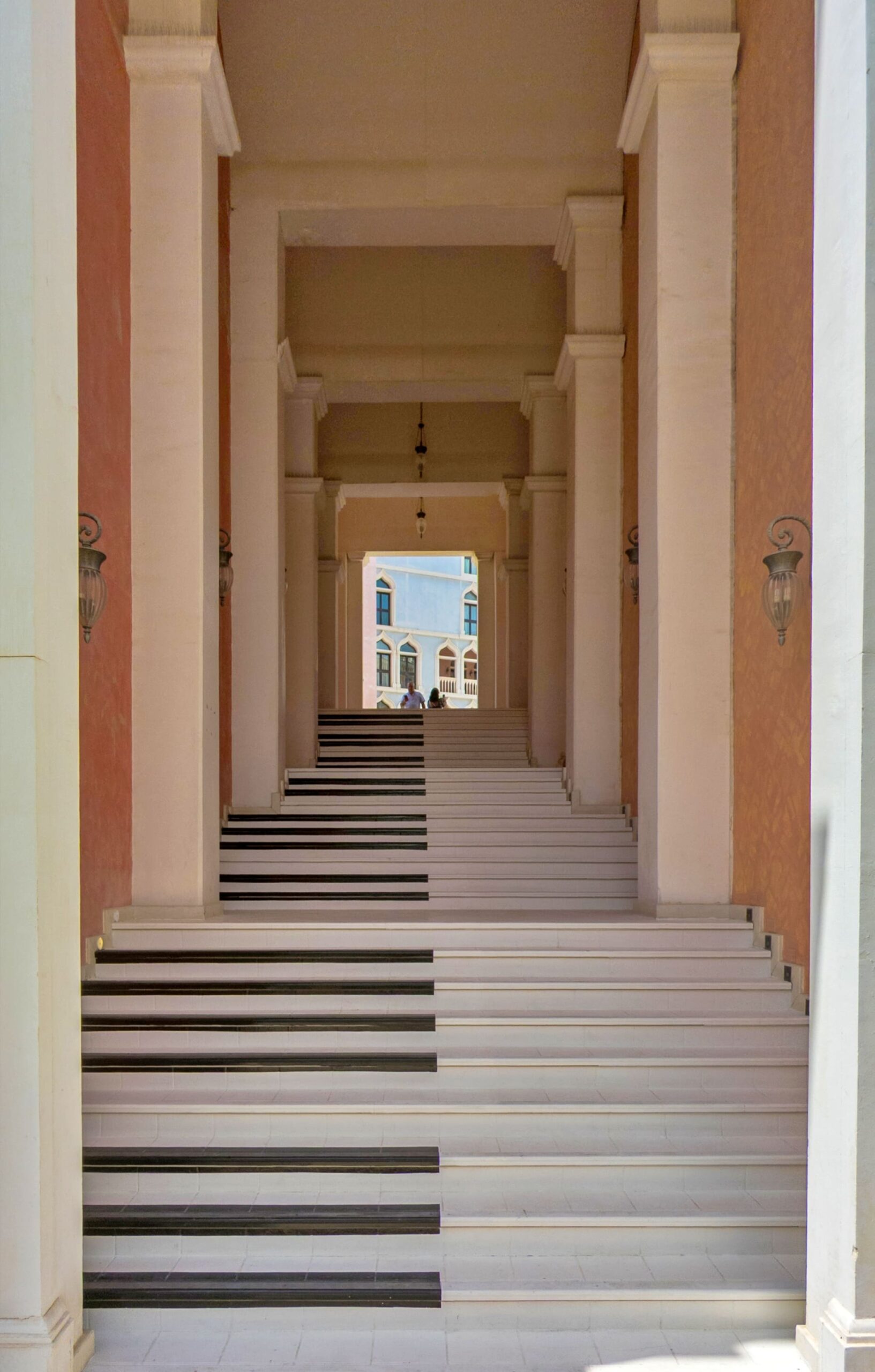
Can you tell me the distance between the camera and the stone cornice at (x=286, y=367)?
10.2 meters

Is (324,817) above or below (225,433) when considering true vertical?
Result: below

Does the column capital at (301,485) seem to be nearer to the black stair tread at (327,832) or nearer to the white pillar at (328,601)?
the black stair tread at (327,832)

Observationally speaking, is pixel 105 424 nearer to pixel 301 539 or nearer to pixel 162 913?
pixel 162 913

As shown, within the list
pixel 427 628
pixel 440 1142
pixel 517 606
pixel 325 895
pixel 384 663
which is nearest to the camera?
pixel 440 1142

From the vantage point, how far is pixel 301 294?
13.0 m

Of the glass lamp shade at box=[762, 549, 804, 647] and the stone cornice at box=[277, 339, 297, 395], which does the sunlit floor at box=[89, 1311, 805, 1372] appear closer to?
the glass lamp shade at box=[762, 549, 804, 647]

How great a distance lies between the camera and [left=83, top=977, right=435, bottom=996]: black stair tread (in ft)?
19.9

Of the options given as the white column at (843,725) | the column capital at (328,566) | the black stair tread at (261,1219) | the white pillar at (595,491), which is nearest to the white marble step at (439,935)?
the black stair tread at (261,1219)

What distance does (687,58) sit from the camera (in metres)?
7.01

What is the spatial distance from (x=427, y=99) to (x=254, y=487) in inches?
129

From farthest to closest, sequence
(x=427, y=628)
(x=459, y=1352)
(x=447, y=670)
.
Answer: (x=447, y=670) → (x=427, y=628) → (x=459, y=1352)

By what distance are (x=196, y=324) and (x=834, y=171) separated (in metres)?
4.26

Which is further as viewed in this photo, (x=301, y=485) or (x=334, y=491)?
(x=334, y=491)

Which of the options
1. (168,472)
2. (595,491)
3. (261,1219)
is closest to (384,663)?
(595,491)
